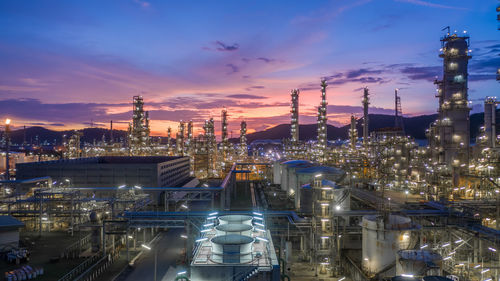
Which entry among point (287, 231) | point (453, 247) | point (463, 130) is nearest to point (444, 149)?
point (463, 130)

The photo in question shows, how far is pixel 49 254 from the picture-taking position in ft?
76.1

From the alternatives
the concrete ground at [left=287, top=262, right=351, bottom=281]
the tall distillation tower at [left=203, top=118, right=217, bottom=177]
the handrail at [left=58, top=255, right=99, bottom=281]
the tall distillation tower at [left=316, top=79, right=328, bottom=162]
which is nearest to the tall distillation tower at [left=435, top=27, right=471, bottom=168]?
the concrete ground at [left=287, top=262, right=351, bottom=281]

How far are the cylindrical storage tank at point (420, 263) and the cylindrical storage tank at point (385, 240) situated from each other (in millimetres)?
3269

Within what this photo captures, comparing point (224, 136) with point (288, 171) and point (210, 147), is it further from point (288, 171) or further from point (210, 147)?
point (288, 171)

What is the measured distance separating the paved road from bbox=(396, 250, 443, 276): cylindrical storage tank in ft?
42.3

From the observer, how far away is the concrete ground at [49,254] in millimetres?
20203

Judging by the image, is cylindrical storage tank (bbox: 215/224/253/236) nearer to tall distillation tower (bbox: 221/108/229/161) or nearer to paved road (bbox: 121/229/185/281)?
paved road (bbox: 121/229/185/281)

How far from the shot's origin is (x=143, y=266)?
863 inches

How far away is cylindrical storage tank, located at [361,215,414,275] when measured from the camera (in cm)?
2025

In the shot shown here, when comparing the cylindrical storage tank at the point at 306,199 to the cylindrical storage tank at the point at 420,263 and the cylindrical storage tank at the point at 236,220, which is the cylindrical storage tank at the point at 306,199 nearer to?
the cylindrical storage tank at the point at 236,220

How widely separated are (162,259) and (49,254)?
8039 mm

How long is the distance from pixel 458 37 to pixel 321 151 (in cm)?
3040

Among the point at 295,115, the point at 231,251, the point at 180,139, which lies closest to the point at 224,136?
the point at 180,139

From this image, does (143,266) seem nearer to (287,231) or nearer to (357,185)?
(287,231)
